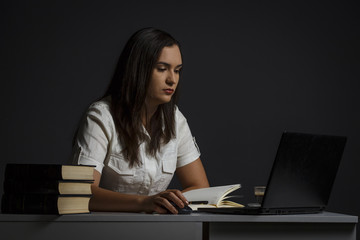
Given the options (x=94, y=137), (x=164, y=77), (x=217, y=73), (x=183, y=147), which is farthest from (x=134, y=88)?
(x=217, y=73)

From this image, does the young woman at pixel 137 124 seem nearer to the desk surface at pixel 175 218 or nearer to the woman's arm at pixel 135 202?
the woman's arm at pixel 135 202

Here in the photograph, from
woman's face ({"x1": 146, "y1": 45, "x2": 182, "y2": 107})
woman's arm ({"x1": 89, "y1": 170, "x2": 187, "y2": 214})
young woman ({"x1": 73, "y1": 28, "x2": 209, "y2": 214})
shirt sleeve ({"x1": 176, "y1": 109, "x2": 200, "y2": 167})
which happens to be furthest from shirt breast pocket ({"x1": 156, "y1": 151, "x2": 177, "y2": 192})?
woman's arm ({"x1": 89, "y1": 170, "x2": 187, "y2": 214})

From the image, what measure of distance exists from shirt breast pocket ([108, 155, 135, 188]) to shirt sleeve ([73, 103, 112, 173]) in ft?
0.20

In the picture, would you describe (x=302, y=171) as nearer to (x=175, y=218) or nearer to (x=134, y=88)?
(x=175, y=218)

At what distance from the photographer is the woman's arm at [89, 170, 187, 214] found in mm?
1398

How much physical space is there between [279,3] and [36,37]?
1.80m

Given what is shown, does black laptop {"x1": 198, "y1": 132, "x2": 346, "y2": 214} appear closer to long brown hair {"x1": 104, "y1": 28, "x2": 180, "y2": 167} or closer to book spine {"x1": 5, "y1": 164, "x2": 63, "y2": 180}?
book spine {"x1": 5, "y1": 164, "x2": 63, "y2": 180}

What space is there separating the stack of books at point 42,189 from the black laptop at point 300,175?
421 millimetres

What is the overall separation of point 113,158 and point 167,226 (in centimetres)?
74

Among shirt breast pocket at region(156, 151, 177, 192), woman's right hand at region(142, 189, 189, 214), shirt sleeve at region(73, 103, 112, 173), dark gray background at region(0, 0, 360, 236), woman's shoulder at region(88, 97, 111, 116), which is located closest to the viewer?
woman's right hand at region(142, 189, 189, 214)

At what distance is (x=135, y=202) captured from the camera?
1.48m

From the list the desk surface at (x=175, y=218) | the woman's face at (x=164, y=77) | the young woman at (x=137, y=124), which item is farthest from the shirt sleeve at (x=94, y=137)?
the desk surface at (x=175, y=218)

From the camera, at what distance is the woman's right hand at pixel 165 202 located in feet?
4.56

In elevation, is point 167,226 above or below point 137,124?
below
